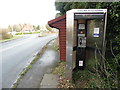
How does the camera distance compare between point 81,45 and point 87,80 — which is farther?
point 81,45

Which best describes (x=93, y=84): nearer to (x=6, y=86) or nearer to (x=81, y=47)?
(x=81, y=47)

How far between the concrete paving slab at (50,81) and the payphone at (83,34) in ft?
1.45

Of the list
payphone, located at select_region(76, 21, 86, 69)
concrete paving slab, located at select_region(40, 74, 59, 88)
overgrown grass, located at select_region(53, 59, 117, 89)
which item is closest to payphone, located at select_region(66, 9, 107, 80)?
payphone, located at select_region(76, 21, 86, 69)

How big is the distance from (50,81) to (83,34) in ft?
6.43

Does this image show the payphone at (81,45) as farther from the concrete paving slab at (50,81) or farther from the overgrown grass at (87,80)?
the concrete paving slab at (50,81)

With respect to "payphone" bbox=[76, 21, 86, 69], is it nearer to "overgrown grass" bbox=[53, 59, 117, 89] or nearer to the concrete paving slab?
"overgrown grass" bbox=[53, 59, 117, 89]

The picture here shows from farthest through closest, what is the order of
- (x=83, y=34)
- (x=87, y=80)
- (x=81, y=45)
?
(x=81, y=45) < (x=83, y=34) < (x=87, y=80)

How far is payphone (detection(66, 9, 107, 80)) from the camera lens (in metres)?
3.12

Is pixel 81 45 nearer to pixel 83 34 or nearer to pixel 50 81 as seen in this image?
pixel 83 34

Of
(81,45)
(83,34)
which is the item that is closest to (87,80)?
(81,45)

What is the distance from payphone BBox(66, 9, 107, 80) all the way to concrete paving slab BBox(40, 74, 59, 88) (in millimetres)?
443

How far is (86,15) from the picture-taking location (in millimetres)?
3162

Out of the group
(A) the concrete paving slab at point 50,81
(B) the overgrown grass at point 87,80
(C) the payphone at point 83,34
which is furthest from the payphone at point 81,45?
(A) the concrete paving slab at point 50,81

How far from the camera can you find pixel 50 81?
3553 mm
